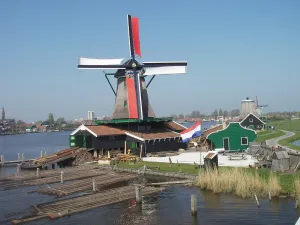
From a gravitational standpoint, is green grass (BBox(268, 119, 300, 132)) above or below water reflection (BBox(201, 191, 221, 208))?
above

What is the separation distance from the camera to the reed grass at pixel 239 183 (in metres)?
22.5

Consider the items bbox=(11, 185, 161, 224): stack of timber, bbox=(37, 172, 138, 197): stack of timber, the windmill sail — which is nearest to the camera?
bbox=(11, 185, 161, 224): stack of timber

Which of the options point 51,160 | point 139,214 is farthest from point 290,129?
point 139,214

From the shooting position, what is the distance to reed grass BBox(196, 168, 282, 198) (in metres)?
22.5

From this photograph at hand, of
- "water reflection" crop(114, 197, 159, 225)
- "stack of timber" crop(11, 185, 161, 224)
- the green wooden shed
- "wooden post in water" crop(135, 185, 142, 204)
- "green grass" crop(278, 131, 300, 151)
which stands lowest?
"water reflection" crop(114, 197, 159, 225)

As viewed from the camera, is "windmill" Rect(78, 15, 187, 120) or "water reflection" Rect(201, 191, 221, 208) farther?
"windmill" Rect(78, 15, 187, 120)

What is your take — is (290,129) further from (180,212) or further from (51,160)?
(180,212)

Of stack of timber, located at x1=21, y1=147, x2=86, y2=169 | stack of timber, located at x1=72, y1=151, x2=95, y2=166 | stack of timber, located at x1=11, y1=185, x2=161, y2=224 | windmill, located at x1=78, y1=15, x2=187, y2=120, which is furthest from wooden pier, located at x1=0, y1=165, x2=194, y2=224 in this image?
windmill, located at x1=78, y1=15, x2=187, y2=120

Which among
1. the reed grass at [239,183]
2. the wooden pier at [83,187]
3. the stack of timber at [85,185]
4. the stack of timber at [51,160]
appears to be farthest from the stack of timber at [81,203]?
the stack of timber at [51,160]

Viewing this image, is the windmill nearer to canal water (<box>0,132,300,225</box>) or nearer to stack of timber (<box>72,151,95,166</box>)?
stack of timber (<box>72,151,95,166</box>)

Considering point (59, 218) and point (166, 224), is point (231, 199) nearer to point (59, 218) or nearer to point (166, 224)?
point (166, 224)

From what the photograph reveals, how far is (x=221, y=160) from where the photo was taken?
36156 millimetres

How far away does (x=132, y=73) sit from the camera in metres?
49.3

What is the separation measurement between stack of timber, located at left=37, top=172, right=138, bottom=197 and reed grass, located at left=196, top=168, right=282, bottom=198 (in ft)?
25.8
